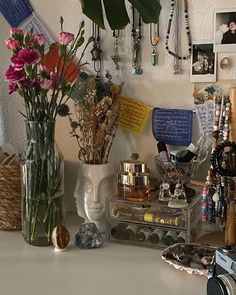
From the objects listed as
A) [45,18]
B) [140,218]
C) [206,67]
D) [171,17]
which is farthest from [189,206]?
[45,18]

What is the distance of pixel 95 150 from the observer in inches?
49.0

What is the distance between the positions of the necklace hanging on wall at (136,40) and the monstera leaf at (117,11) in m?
0.08

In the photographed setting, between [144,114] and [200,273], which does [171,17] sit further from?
[200,273]

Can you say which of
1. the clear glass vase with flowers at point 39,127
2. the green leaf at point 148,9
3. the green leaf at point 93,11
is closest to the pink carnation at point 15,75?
the clear glass vase with flowers at point 39,127

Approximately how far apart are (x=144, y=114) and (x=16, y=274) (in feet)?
1.75

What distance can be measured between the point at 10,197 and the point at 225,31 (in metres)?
0.67

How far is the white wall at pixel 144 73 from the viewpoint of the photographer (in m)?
1.24

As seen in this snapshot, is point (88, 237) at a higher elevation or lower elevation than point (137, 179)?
lower

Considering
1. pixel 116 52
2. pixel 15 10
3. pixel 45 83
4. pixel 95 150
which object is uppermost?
pixel 15 10

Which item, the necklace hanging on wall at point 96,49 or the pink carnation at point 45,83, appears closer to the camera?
the pink carnation at point 45,83

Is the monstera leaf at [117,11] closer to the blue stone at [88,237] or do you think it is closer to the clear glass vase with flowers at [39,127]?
the clear glass vase with flowers at [39,127]

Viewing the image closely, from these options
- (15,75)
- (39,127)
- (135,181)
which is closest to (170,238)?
(135,181)

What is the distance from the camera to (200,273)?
996mm

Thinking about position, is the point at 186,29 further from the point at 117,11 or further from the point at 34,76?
the point at 34,76
